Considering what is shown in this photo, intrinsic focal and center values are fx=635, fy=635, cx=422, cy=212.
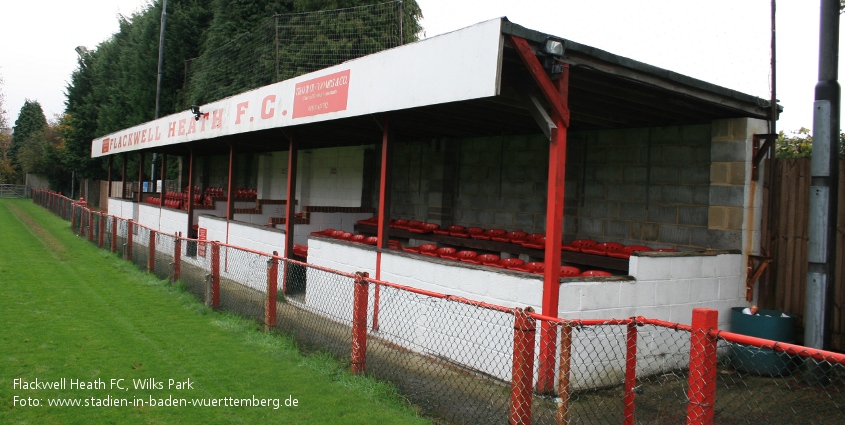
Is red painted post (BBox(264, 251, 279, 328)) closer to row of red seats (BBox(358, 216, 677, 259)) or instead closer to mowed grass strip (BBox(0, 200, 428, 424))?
mowed grass strip (BBox(0, 200, 428, 424))

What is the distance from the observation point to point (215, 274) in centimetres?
862

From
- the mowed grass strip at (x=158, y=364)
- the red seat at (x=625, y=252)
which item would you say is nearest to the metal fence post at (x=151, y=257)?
the mowed grass strip at (x=158, y=364)

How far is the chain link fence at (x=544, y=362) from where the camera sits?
14.1ft

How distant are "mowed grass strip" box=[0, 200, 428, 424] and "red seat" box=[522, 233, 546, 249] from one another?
3.66m

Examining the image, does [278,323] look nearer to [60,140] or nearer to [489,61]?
[489,61]

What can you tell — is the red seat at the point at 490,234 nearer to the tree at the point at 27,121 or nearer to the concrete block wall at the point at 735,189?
the concrete block wall at the point at 735,189

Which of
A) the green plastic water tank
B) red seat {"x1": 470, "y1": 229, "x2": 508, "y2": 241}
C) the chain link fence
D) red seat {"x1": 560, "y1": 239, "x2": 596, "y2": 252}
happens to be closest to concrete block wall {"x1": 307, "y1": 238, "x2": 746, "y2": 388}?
the chain link fence

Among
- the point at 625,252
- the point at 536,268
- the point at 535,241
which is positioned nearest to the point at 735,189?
the point at 625,252

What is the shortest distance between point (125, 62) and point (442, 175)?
3379cm

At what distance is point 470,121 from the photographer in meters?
9.09

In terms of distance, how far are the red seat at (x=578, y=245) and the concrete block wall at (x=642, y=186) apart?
0.42m

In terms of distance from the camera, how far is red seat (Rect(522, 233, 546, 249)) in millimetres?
8725

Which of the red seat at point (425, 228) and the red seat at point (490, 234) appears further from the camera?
the red seat at point (425, 228)

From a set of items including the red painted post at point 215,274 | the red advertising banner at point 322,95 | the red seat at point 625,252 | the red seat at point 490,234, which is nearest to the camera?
the red seat at point 625,252
